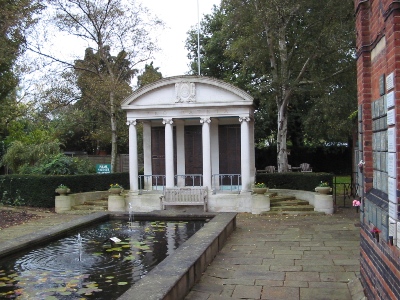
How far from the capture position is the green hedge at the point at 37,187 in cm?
1811

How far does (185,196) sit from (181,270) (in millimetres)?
10391

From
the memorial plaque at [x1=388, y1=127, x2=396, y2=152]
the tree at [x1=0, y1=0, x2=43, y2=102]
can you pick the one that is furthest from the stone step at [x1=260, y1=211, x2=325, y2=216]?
the tree at [x1=0, y1=0, x2=43, y2=102]

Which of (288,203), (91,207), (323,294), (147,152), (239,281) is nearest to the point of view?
(323,294)

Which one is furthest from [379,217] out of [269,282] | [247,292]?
[269,282]

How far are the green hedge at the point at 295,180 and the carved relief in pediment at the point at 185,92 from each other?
4.89 metres

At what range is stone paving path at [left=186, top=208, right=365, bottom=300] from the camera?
21.2ft

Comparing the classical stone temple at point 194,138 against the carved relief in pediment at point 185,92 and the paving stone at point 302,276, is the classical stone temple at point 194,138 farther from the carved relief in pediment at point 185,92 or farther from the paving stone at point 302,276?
the paving stone at point 302,276

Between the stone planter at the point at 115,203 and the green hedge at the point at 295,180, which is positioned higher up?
the green hedge at the point at 295,180

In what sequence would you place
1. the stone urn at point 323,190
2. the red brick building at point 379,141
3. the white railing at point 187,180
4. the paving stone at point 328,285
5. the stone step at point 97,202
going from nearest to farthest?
the red brick building at point 379,141 → the paving stone at point 328,285 → the stone urn at point 323,190 → the stone step at point 97,202 → the white railing at point 187,180

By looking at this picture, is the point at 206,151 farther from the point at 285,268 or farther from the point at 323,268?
the point at 323,268

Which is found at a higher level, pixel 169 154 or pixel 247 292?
pixel 169 154

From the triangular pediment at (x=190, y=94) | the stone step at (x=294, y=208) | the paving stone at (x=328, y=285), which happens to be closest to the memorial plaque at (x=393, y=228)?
the paving stone at (x=328, y=285)

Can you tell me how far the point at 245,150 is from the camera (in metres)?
16.8

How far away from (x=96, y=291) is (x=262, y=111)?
23.5 meters
